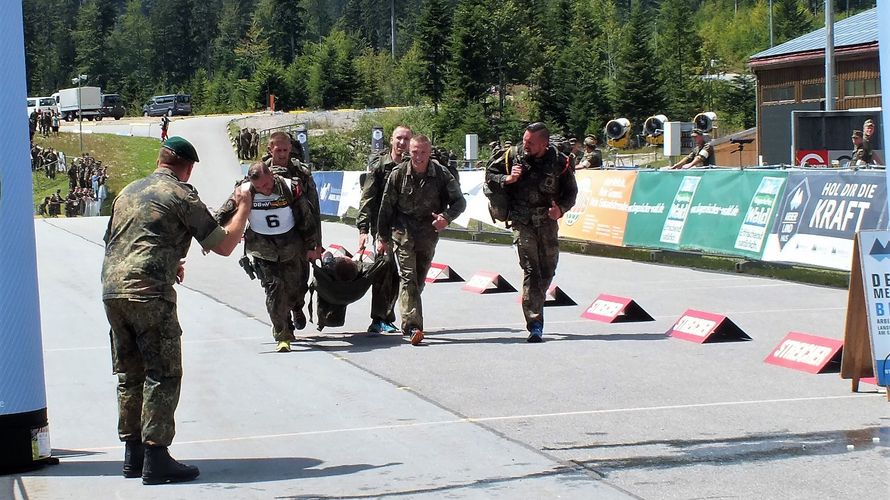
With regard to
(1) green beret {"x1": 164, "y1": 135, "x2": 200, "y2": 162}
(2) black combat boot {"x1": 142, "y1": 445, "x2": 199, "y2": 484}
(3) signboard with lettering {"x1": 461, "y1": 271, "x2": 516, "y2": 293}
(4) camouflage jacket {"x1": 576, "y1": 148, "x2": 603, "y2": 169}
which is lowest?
(3) signboard with lettering {"x1": 461, "y1": 271, "x2": 516, "y2": 293}

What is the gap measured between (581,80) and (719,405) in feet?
283

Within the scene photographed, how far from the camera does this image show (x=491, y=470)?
6652 mm

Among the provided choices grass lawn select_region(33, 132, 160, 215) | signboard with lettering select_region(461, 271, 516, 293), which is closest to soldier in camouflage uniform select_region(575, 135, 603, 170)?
signboard with lettering select_region(461, 271, 516, 293)

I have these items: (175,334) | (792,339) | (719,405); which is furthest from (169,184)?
(792,339)

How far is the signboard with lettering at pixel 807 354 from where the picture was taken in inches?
385

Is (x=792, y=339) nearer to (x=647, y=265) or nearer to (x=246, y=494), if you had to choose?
(x=246, y=494)

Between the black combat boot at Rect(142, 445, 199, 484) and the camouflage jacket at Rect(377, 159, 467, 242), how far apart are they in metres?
5.48

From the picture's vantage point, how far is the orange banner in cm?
2094

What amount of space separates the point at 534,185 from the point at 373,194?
1.60 metres

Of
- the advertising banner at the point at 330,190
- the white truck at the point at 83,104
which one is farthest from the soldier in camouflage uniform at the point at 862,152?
the white truck at the point at 83,104

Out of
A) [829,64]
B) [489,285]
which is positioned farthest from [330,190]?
[489,285]

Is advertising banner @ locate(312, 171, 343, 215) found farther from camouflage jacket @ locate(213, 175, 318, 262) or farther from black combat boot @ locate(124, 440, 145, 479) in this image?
black combat boot @ locate(124, 440, 145, 479)

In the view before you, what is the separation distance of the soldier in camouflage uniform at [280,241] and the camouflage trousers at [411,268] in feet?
2.89

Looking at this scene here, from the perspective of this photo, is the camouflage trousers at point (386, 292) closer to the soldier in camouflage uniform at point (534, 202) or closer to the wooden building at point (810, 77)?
the soldier in camouflage uniform at point (534, 202)
